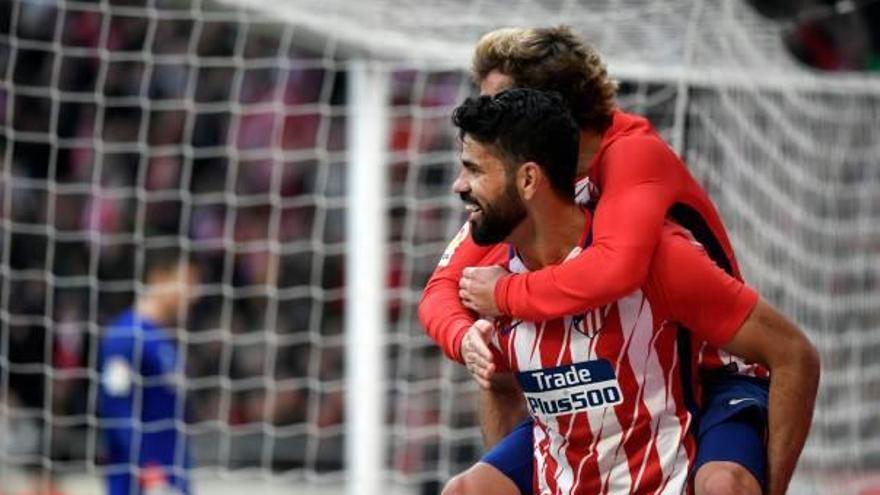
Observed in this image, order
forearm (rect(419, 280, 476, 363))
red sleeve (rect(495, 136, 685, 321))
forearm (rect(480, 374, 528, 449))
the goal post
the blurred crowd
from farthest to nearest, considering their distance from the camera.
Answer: the blurred crowd
the goal post
forearm (rect(480, 374, 528, 449))
forearm (rect(419, 280, 476, 363))
red sleeve (rect(495, 136, 685, 321))

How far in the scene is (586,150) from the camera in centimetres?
387

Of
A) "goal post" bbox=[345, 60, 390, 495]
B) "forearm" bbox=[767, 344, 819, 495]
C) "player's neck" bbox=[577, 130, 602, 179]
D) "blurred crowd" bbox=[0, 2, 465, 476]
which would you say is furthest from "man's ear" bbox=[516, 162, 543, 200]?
"blurred crowd" bbox=[0, 2, 465, 476]

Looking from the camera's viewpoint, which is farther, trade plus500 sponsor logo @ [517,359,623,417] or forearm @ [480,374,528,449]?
forearm @ [480,374,528,449]

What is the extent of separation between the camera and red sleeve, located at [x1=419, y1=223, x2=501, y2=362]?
12.5 ft

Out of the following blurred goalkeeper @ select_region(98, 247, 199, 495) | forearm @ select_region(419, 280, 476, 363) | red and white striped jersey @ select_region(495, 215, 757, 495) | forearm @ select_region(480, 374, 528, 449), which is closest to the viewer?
red and white striped jersey @ select_region(495, 215, 757, 495)

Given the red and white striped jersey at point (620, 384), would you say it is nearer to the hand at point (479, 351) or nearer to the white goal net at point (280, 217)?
the hand at point (479, 351)

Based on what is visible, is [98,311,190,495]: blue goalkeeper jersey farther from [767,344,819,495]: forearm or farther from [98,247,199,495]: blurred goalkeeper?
[767,344,819,495]: forearm

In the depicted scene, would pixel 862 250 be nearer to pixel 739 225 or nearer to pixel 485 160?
pixel 739 225

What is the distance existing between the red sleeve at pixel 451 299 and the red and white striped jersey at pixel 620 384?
10cm

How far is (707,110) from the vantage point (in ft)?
21.1

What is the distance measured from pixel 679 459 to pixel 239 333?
5717 mm

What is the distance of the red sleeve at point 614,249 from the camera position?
3568mm

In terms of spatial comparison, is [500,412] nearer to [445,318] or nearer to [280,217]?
[445,318]

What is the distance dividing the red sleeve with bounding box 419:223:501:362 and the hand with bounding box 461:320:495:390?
0.30 feet
